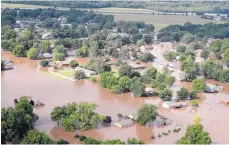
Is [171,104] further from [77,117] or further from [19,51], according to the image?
[19,51]

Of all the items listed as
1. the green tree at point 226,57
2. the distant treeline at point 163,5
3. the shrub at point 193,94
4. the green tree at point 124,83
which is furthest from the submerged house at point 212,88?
the distant treeline at point 163,5

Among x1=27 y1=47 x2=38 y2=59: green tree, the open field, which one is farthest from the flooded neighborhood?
the open field

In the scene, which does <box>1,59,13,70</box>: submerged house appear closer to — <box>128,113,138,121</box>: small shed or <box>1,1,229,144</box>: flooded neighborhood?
<box>1,1,229,144</box>: flooded neighborhood

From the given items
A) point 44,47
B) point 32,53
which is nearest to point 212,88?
point 32,53

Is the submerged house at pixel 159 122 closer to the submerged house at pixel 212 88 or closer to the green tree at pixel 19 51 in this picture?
the submerged house at pixel 212 88

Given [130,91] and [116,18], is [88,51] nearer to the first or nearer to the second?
[130,91]

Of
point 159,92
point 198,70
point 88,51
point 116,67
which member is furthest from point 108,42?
point 159,92
